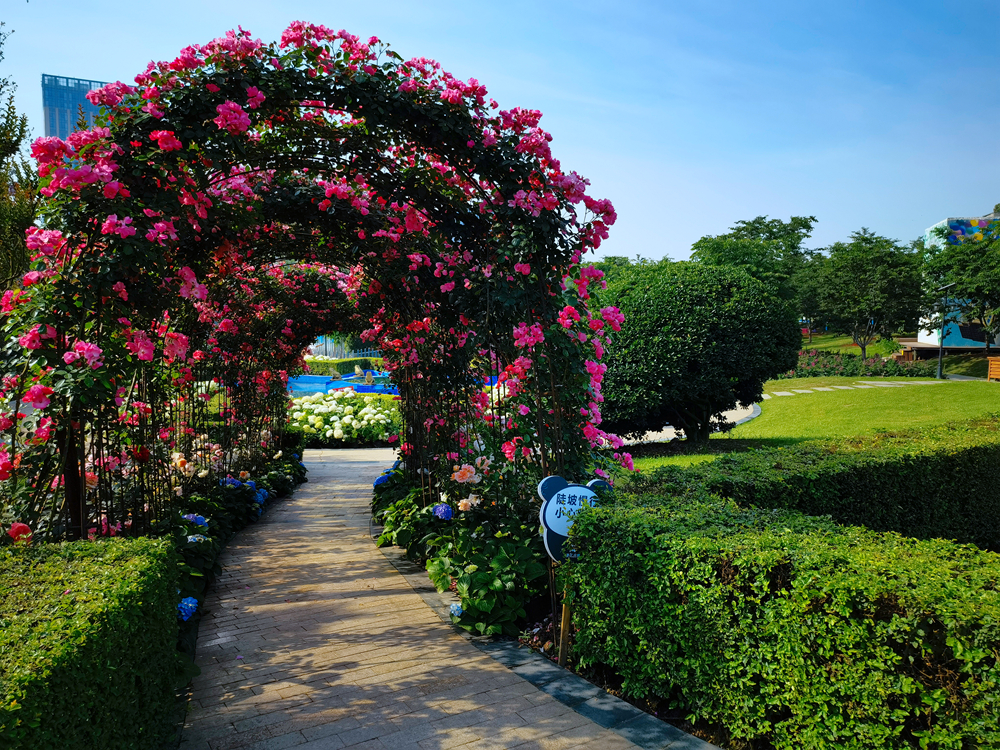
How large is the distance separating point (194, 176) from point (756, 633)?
401cm

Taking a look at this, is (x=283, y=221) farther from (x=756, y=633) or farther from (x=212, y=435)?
(x=756, y=633)

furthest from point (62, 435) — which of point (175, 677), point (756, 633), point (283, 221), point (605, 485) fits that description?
point (756, 633)

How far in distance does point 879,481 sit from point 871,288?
1381 inches

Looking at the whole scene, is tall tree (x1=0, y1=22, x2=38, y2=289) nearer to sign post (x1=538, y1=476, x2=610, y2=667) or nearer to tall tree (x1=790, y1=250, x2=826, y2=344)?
sign post (x1=538, y1=476, x2=610, y2=667)

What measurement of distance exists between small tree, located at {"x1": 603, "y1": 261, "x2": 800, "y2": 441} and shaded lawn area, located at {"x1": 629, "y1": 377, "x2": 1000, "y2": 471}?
3.06 feet

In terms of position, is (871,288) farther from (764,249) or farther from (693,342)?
(693,342)

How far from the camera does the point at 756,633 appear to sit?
2842mm

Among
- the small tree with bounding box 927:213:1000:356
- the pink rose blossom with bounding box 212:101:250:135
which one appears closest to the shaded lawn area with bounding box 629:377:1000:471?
the pink rose blossom with bounding box 212:101:250:135

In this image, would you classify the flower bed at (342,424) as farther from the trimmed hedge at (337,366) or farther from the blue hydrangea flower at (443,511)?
the trimmed hedge at (337,366)

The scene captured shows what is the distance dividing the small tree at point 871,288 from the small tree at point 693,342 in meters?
28.8

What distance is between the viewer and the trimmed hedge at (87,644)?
6.20ft

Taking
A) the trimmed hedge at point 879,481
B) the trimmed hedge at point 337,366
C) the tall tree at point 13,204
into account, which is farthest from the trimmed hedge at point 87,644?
the trimmed hedge at point 337,366

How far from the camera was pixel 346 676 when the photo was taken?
149 inches

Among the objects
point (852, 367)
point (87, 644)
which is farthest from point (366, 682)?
point (852, 367)
